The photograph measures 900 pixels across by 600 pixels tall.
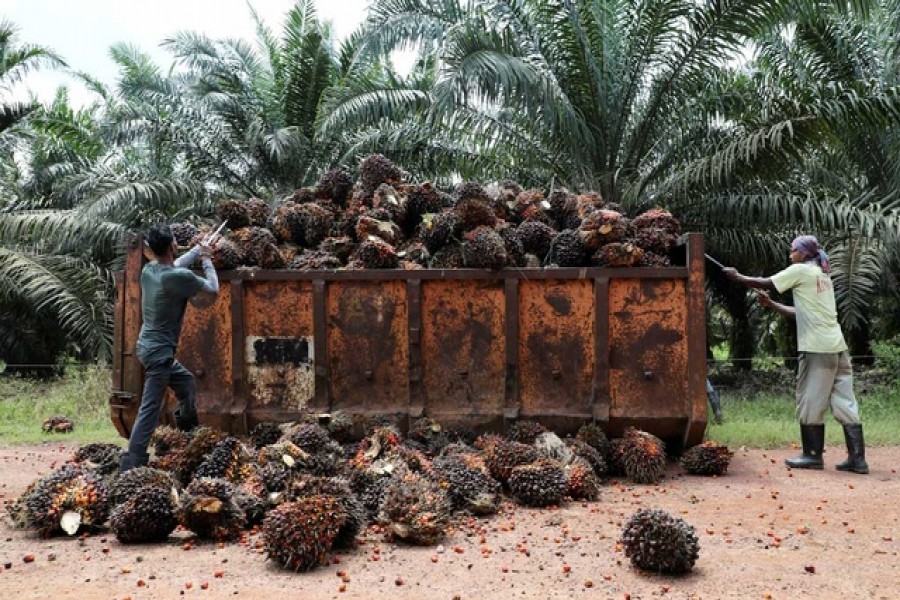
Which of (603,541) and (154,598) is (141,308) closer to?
(154,598)

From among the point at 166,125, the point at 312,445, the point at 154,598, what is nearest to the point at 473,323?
the point at 312,445

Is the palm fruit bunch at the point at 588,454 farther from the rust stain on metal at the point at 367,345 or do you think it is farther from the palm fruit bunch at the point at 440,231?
the palm fruit bunch at the point at 440,231

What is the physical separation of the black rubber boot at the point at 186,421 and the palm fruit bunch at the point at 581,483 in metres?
2.73

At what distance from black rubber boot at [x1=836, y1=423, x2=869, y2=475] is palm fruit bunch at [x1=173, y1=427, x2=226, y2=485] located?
4872 mm

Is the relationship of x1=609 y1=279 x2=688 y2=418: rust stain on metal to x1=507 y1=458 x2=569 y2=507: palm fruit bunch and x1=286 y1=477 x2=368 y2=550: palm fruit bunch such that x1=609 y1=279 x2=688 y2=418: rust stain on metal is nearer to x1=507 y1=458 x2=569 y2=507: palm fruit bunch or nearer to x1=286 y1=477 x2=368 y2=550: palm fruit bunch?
x1=507 y1=458 x2=569 y2=507: palm fruit bunch

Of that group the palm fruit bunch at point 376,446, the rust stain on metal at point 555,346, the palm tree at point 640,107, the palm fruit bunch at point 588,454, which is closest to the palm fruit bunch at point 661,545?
the palm fruit bunch at point 588,454

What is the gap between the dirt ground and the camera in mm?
3924

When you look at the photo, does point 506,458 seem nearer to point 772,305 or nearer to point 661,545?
point 661,545

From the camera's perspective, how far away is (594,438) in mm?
6242

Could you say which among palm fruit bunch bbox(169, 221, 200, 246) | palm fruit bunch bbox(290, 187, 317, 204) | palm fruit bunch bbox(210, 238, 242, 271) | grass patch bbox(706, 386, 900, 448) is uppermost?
palm fruit bunch bbox(290, 187, 317, 204)

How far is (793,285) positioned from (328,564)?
4.58m

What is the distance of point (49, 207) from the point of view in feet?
57.2

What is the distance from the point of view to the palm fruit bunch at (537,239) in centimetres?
698

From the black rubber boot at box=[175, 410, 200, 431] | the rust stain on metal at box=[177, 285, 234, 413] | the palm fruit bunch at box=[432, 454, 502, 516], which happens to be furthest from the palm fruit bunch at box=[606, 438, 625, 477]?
the black rubber boot at box=[175, 410, 200, 431]
